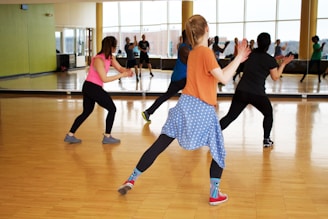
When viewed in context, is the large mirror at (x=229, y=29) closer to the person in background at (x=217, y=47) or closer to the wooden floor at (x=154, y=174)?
the person in background at (x=217, y=47)

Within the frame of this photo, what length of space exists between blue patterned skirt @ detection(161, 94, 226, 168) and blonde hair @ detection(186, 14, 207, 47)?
46cm

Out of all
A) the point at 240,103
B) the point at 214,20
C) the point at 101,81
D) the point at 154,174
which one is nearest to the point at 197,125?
the point at 154,174

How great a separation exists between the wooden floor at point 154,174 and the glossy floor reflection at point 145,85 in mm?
3331

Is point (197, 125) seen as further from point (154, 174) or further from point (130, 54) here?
point (130, 54)

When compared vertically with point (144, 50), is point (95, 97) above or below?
below

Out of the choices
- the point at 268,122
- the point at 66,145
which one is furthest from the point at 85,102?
the point at 268,122

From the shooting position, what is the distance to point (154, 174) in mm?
4512

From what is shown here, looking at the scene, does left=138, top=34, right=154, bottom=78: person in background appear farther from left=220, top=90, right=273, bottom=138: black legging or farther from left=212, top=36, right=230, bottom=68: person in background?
left=220, top=90, right=273, bottom=138: black legging

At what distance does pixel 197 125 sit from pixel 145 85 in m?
8.66

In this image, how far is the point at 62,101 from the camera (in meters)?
10.6

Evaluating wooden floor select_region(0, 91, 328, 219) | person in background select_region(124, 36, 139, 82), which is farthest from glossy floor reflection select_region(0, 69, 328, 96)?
wooden floor select_region(0, 91, 328, 219)

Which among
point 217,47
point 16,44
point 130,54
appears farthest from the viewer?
point 16,44

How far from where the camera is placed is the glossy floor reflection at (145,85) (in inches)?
432

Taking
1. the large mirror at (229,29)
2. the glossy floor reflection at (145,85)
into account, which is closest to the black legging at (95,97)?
the large mirror at (229,29)
